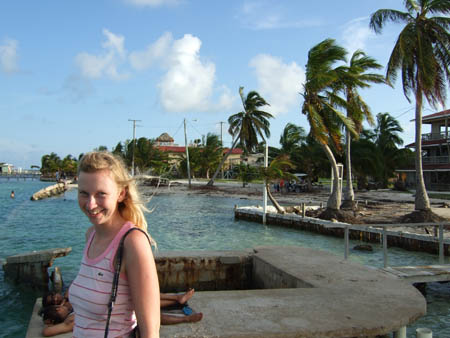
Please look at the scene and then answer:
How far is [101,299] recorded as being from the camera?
1781mm

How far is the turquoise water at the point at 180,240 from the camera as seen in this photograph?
8344 millimetres

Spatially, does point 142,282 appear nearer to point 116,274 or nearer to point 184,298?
point 116,274

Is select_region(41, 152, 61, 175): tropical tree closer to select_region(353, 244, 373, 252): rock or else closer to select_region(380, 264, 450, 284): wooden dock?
select_region(353, 244, 373, 252): rock

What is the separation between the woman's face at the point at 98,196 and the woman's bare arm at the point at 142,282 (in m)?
0.26

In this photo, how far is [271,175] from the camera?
71.6ft

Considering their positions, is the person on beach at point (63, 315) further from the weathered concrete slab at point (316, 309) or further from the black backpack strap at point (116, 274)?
the black backpack strap at point (116, 274)

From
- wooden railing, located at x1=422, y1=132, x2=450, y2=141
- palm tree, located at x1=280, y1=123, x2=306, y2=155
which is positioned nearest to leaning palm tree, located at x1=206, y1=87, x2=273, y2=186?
palm tree, located at x1=280, y1=123, x2=306, y2=155

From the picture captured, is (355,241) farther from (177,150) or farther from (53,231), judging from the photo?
(177,150)

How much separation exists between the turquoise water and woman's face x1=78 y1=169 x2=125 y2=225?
7.00m

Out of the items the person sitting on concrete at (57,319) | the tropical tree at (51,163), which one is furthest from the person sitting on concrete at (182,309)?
the tropical tree at (51,163)

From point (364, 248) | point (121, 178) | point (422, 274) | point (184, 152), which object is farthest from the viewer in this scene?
point (184, 152)

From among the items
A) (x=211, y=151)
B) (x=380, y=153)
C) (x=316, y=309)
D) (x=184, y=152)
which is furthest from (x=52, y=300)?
(x=184, y=152)

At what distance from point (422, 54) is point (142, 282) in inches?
755

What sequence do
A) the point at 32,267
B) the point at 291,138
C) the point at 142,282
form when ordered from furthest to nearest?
the point at 291,138
the point at 32,267
the point at 142,282
